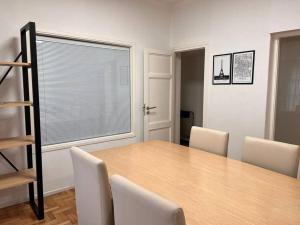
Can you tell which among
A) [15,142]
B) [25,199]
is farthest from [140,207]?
[25,199]

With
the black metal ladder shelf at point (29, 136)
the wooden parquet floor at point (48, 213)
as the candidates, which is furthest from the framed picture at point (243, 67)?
the wooden parquet floor at point (48, 213)

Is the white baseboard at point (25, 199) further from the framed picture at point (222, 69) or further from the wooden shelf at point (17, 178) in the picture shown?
the framed picture at point (222, 69)

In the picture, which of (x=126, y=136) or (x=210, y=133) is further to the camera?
(x=126, y=136)

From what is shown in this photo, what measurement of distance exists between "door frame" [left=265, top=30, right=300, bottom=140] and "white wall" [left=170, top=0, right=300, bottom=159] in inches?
2.8

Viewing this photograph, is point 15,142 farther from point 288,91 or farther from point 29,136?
point 288,91

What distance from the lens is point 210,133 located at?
226 cm

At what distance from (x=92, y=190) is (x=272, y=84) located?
8.18ft

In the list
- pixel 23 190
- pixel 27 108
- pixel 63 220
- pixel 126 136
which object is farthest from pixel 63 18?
pixel 63 220

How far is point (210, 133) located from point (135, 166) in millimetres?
880

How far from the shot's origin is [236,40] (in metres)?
3.07

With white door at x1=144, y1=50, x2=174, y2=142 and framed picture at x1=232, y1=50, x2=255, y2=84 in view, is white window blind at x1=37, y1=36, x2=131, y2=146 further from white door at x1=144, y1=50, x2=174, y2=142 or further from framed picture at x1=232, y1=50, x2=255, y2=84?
framed picture at x1=232, y1=50, x2=255, y2=84

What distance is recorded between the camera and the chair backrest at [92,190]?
1.33 m

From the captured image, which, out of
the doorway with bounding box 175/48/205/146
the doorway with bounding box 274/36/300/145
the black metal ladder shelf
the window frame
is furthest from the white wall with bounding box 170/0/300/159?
the black metal ladder shelf

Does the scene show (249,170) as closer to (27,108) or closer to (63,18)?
(27,108)
